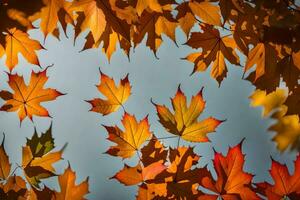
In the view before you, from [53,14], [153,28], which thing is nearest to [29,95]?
[53,14]

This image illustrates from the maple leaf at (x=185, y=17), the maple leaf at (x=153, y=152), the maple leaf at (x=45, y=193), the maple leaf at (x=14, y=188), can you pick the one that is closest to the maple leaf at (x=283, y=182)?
the maple leaf at (x=153, y=152)

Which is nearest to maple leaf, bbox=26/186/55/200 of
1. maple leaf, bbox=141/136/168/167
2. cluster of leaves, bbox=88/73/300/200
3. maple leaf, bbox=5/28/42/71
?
cluster of leaves, bbox=88/73/300/200

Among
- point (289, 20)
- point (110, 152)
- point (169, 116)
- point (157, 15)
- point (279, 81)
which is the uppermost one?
point (289, 20)

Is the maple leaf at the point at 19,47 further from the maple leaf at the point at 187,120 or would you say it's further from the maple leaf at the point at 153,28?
the maple leaf at the point at 187,120

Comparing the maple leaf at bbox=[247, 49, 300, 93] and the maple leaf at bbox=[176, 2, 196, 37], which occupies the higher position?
the maple leaf at bbox=[176, 2, 196, 37]

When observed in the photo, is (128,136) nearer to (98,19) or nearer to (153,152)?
(153,152)

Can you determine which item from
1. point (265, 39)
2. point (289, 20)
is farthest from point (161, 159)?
point (289, 20)

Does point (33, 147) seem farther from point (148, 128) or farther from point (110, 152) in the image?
point (148, 128)

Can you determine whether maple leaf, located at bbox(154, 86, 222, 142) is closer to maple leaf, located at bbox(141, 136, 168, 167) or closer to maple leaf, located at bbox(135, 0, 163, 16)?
maple leaf, located at bbox(141, 136, 168, 167)
